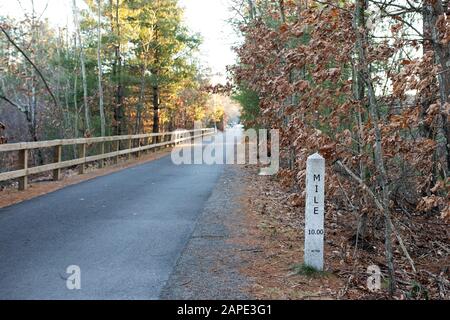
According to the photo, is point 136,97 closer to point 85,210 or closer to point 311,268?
point 85,210

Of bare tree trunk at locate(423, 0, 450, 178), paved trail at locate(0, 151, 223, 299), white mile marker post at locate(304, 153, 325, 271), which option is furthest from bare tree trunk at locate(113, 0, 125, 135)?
white mile marker post at locate(304, 153, 325, 271)

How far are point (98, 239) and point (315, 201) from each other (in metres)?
3.11

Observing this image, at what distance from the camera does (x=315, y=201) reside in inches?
193

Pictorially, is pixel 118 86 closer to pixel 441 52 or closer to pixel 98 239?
pixel 98 239

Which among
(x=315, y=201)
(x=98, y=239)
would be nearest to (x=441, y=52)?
(x=315, y=201)

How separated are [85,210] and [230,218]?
8.83 ft

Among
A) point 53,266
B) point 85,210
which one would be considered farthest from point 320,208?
point 85,210

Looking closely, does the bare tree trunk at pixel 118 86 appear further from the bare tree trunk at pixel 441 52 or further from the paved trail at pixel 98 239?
the bare tree trunk at pixel 441 52

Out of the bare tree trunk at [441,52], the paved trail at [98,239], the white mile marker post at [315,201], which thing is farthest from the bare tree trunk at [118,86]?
the white mile marker post at [315,201]

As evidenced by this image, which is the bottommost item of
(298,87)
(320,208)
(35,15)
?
(320,208)

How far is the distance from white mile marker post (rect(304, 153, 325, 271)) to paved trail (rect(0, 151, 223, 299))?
5.37ft

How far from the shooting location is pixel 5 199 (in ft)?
30.1

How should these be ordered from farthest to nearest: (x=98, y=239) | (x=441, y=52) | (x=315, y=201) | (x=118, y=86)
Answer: (x=118, y=86), (x=98, y=239), (x=441, y=52), (x=315, y=201)
